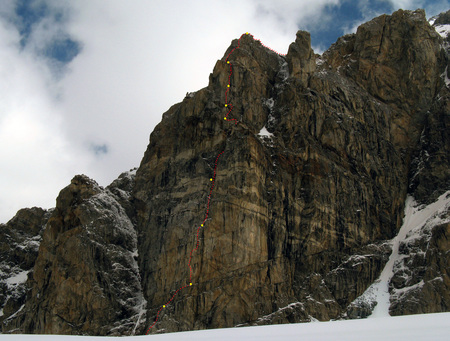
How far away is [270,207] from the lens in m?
89.6

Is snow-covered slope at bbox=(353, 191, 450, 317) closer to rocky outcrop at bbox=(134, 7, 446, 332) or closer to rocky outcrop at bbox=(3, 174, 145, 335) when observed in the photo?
rocky outcrop at bbox=(134, 7, 446, 332)

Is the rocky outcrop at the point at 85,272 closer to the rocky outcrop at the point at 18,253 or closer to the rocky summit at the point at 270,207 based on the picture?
the rocky summit at the point at 270,207

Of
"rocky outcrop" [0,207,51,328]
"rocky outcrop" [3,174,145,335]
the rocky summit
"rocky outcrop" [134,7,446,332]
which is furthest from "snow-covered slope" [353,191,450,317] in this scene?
"rocky outcrop" [0,207,51,328]

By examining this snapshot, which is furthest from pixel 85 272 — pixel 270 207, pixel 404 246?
pixel 404 246

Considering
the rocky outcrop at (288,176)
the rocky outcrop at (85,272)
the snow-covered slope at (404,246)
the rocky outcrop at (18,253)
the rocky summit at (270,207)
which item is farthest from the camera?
the rocky outcrop at (18,253)

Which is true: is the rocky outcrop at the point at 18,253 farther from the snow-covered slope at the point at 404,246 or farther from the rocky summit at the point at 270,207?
the snow-covered slope at the point at 404,246

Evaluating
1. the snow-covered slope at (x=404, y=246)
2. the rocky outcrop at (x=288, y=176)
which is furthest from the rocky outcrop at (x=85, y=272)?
the snow-covered slope at (x=404, y=246)

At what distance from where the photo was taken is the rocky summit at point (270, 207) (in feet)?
276

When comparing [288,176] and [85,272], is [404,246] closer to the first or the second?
[288,176]

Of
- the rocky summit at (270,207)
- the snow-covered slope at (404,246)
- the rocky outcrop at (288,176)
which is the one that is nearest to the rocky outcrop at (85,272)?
the rocky summit at (270,207)

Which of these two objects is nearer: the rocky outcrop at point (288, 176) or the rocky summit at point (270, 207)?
the rocky outcrop at point (288, 176)

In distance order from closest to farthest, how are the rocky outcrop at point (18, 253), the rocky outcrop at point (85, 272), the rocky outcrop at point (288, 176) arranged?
the rocky outcrop at point (288, 176) → the rocky outcrop at point (85, 272) → the rocky outcrop at point (18, 253)

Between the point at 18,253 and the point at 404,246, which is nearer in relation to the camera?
the point at 404,246

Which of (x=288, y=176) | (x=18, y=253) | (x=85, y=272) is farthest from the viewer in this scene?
(x=18, y=253)
